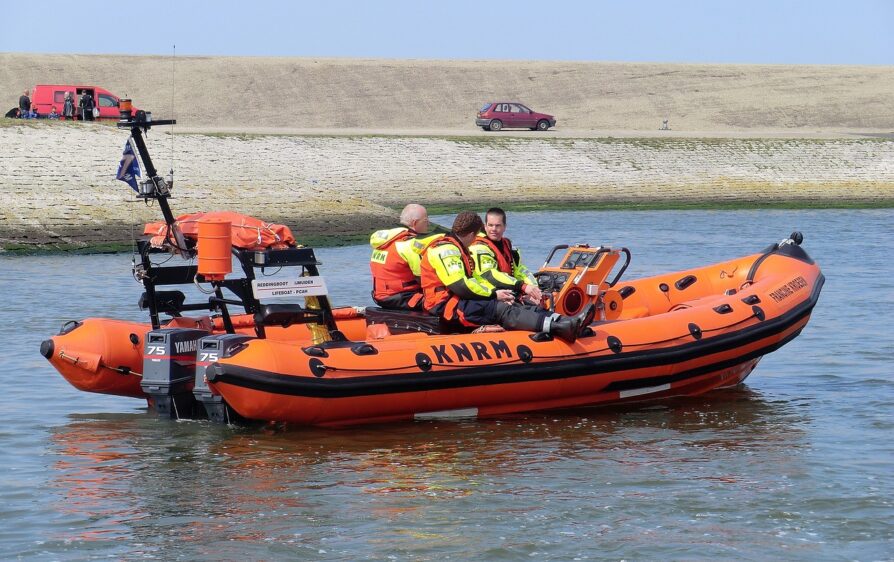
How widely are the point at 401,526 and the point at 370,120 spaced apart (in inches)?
1534

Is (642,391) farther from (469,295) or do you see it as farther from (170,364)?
(170,364)

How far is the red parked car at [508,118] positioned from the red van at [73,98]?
9530 millimetres

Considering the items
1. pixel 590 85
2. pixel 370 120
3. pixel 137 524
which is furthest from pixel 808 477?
pixel 590 85

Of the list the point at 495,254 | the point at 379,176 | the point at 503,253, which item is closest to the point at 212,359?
the point at 495,254

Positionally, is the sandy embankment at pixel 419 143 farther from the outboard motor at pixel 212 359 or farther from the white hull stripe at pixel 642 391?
the white hull stripe at pixel 642 391

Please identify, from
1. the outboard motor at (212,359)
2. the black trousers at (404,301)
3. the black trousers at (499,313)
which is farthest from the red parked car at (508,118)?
the outboard motor at (212,359)

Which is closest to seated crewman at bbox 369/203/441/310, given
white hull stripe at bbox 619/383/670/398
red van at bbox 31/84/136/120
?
white hull stripe at bbox 619/383/670/398

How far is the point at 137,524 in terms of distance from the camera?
6.37 m

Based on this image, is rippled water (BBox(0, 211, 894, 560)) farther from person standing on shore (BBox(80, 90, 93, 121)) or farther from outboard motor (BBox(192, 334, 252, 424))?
person standing on shore (BBox(80, 90, 93, 121))

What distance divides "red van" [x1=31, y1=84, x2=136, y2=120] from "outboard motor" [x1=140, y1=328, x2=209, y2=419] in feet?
81.2

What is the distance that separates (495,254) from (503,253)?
117mm

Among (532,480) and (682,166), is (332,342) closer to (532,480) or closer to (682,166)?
(532,480)

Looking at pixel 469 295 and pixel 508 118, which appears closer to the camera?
pixel 469 295

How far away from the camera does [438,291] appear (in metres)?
8.62
